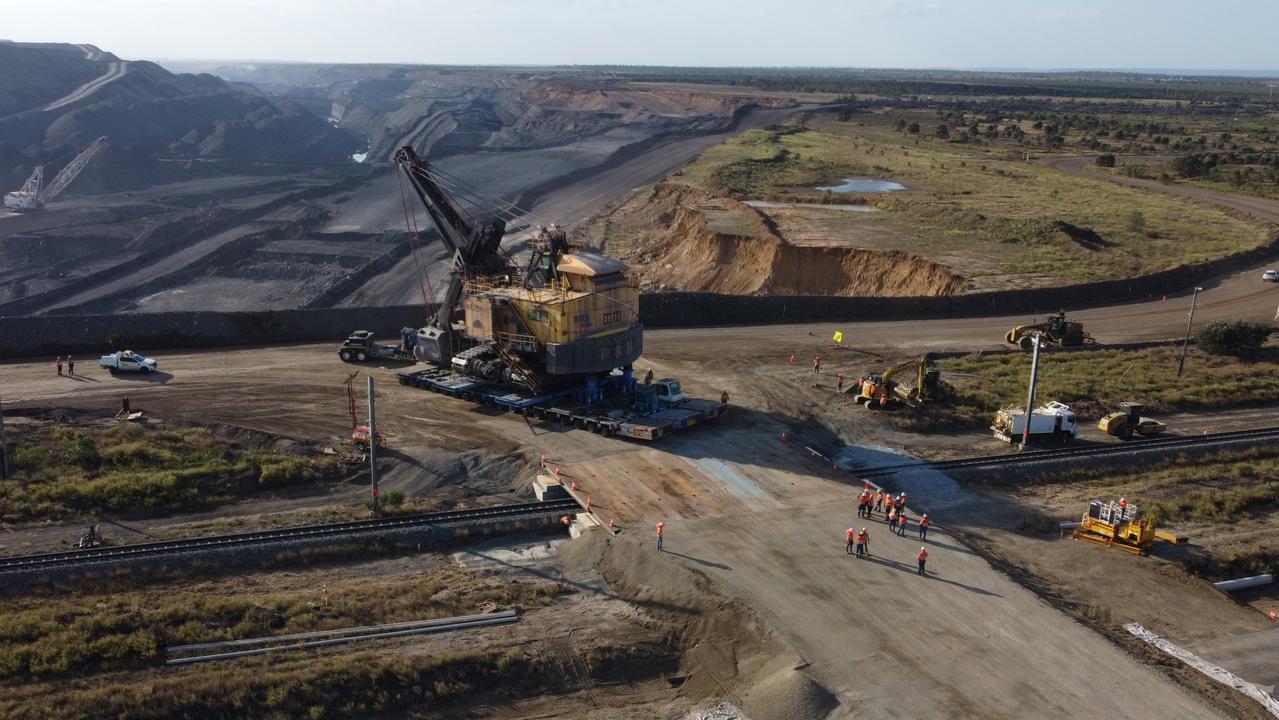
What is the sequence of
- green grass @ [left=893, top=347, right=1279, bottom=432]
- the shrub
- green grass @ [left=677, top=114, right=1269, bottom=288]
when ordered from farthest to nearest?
green grass @ [left=677, top=114, right=1269, bottom=288] < the shrub < green grass @ [left=893, top=347, right=1279, bottom=432]

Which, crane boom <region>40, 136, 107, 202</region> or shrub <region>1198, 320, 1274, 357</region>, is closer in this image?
shrub <region>1198, 320, 1274, 357</region>

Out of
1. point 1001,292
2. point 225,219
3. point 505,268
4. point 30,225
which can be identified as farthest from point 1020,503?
point 30,225

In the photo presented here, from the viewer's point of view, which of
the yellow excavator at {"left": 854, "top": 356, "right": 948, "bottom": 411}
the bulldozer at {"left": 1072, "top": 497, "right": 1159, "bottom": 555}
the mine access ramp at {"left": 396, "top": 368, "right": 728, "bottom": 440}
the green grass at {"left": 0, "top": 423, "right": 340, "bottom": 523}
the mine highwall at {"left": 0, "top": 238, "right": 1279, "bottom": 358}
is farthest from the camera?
the mine highwall at {"left": 0, "top": 238, "right": 1279, "bottom": 358}

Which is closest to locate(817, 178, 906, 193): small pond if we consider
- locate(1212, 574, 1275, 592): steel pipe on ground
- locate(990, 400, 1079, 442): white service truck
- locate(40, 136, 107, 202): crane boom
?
locate(990, 400, 1079, 442): white service truck

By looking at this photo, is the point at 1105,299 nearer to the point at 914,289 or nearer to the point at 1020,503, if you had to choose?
the point at 914,289

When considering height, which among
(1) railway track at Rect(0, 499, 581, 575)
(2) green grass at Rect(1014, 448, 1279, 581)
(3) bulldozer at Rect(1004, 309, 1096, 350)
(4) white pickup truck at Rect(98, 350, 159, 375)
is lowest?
(1) railway track at Rect(0, 499, 581, 575)

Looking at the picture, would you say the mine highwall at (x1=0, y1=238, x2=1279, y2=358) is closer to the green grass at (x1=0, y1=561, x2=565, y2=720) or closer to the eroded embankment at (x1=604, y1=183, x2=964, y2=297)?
the eroded embankment at (x1=604, y1=183, x2=964, y2=297)

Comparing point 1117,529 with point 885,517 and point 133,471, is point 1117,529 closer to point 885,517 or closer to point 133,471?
point 885,517
